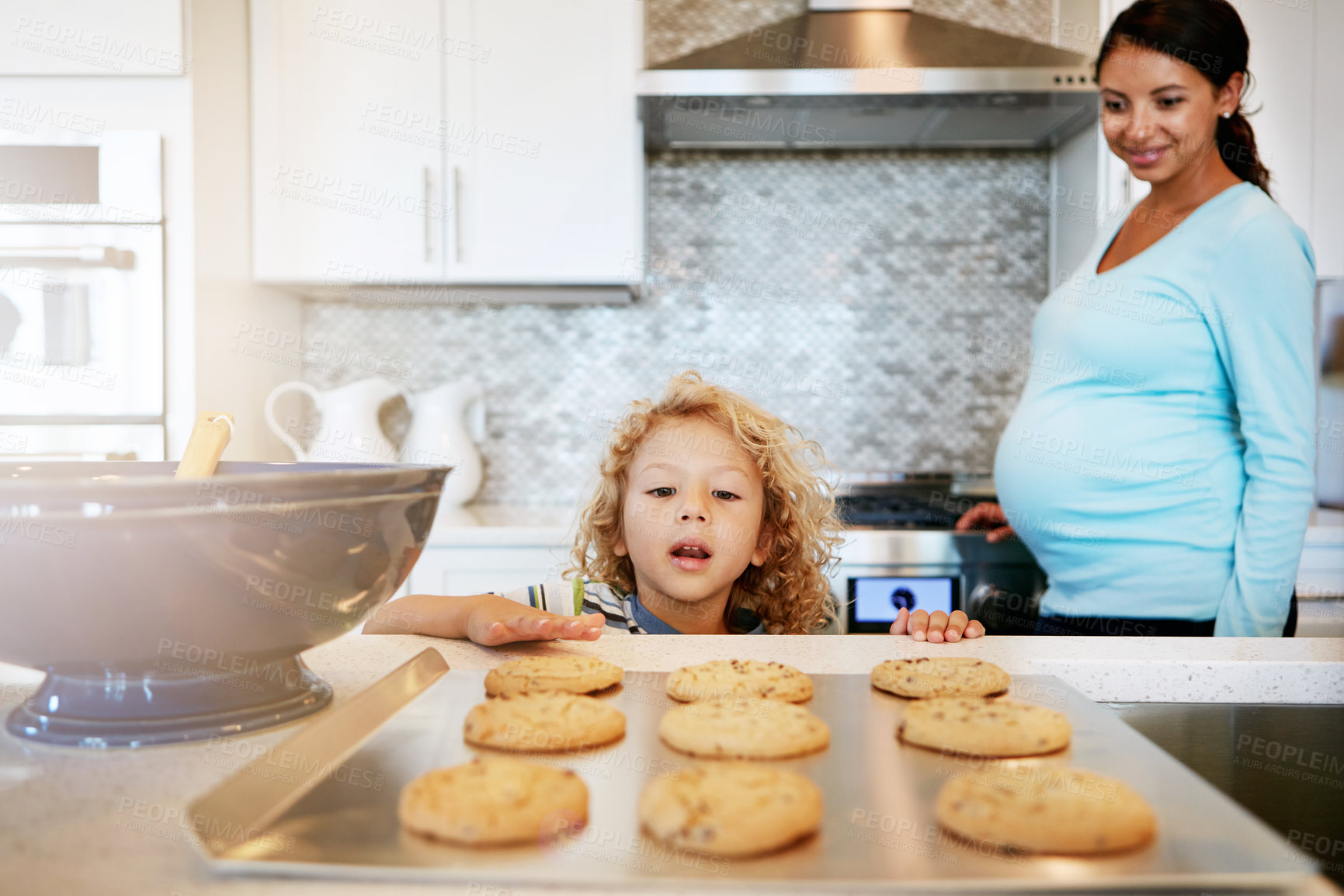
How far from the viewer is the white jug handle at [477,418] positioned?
251cm

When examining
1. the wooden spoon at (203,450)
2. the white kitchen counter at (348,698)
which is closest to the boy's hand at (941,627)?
the white kitchen counter at (348,698)

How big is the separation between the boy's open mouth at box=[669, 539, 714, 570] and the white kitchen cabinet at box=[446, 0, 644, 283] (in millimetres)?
1092

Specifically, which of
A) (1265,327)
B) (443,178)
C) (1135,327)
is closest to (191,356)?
(443,178)

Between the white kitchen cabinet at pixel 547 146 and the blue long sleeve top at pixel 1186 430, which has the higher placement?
the white kitchen cabinet at pixel 547 146

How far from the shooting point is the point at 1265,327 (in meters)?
1.26

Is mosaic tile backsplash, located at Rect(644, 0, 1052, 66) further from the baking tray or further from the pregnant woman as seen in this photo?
the baking tray

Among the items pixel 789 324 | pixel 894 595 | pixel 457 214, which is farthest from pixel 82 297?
pixel 894 595

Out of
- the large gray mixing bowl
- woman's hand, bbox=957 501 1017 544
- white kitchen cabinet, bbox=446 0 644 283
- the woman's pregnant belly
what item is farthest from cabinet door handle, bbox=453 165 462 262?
the large gray mixing bowl

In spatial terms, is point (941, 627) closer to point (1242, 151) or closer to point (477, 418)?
point (1242, 151)

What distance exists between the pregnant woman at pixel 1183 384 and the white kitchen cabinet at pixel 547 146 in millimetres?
1093

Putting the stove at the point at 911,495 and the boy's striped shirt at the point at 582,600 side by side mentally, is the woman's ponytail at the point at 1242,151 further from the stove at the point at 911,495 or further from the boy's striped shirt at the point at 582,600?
the boy's striped shirt at the point at 582,600

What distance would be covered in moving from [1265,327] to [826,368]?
132 cm

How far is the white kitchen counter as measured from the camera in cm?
35

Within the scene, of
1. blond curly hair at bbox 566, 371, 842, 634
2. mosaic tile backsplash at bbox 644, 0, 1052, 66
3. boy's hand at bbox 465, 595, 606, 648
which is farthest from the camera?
mosaic tile backsplash at bbox 644, 0, 1052, 66
